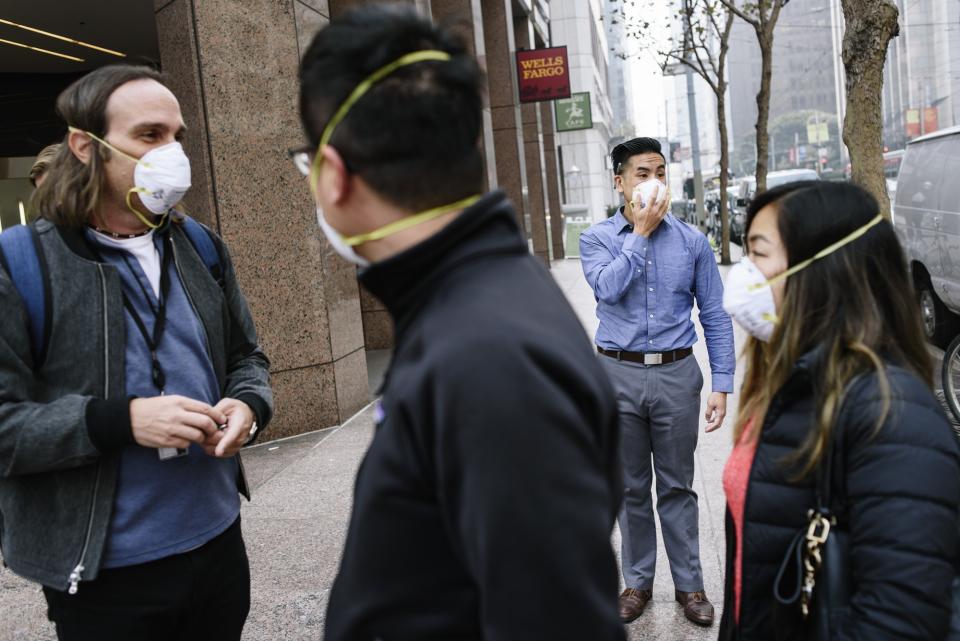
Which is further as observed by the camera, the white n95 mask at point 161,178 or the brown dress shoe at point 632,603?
the brown dress shoe at point 632,603

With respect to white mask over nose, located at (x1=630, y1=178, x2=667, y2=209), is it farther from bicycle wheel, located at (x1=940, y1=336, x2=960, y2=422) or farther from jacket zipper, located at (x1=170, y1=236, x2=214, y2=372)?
bicycle wheel, located at (x1=940, y1=336, x2=960, y2=422)

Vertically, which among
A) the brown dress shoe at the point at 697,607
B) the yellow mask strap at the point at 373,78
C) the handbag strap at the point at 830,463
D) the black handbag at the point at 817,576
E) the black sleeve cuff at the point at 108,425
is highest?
the yellow mask strap at the point at 373,78

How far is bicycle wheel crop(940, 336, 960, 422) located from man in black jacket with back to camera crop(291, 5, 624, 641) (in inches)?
255

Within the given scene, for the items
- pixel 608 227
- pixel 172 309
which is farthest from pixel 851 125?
pixel 172 309

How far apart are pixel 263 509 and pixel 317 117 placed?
15.7ft

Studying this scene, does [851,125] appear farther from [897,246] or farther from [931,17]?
[931,17]

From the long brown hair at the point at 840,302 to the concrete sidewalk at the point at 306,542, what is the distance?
2369 millimetres

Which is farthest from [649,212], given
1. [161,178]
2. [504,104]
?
[504,104]

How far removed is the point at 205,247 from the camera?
2656 millimetres

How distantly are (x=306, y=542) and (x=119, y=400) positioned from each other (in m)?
3.20

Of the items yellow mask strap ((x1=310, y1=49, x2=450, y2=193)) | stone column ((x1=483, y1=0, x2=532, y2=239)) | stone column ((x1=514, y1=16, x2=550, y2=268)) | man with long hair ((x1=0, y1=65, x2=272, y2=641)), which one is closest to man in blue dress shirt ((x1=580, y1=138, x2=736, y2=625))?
man with long hair ((x1=0, y1=65, x2=272, y2=641))

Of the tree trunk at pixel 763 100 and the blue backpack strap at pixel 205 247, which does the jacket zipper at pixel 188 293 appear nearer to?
the blue backpack strap at pixel 205 247

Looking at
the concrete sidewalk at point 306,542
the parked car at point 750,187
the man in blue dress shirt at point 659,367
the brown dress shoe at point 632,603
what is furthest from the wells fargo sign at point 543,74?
the brown dress shoe at point 632,603

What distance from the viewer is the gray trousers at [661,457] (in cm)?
408
